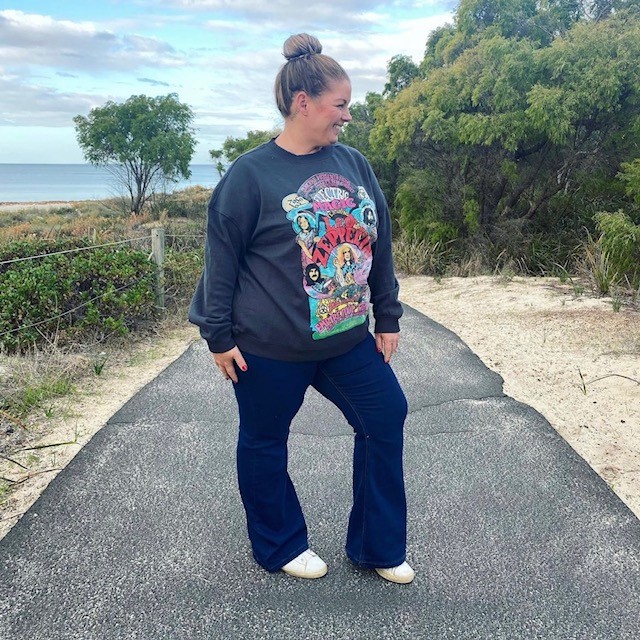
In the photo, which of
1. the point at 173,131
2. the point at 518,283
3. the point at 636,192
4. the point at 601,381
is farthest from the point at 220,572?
the point at 173,131

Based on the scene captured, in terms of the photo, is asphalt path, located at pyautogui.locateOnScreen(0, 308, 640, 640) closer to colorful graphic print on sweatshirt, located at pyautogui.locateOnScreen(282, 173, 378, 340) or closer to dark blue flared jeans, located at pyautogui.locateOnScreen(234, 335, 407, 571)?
dark blue flared jeans, located at pyautogui.locateOnScreen(234, 335, 407, 571)

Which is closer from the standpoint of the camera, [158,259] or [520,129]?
[158,259]

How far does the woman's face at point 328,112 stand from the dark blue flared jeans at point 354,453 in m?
0.75

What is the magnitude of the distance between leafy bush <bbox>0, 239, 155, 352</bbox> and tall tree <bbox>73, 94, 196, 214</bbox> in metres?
19.1

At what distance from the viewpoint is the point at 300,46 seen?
2121mm

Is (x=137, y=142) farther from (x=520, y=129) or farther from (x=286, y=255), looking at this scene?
(x=286, y=255)

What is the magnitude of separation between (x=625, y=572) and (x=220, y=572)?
164 cm

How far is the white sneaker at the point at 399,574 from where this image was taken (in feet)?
8.24

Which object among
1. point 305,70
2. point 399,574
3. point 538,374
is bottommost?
point 538,374

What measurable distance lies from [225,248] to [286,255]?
0.67 feet

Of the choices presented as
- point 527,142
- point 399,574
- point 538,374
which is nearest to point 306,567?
point 399,574

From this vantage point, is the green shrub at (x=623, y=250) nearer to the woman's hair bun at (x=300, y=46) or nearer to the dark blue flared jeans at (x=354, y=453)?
the dark blue flared jeans at (x=354, y=453)

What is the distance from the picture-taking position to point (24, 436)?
392 cm

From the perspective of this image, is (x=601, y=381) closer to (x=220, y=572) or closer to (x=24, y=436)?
(x=220, y=572)
